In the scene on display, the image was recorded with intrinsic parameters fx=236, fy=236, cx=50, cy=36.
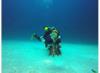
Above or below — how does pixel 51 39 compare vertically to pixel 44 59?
above

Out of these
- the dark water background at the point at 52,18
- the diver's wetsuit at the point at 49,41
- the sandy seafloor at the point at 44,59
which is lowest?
the sandy seafloor at the point at 44,59

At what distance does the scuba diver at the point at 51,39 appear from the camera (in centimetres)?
180

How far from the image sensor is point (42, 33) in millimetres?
1805

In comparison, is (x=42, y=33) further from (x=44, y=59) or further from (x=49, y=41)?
(x=44, y=59)

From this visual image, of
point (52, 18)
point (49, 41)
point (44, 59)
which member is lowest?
point (44, 59)

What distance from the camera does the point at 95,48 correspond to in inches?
70.8

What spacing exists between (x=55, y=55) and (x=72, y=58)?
0.13 m

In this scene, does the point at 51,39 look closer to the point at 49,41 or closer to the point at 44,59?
the point at 49,41

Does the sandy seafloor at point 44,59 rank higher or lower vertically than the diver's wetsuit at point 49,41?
lower

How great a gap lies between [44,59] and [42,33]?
0.20m

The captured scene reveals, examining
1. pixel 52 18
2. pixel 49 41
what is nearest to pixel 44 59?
pixel 49 41

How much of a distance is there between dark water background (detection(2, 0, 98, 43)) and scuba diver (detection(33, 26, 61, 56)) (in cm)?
3

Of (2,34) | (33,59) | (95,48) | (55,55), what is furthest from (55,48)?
(2,34)

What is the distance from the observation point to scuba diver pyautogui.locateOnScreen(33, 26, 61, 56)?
180 centimetres
